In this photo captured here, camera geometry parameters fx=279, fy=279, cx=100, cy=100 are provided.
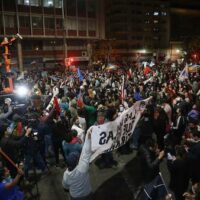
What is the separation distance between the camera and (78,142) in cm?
638

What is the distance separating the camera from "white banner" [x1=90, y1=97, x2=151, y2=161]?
485 cm

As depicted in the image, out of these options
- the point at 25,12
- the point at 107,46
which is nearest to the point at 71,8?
the point at 25,12

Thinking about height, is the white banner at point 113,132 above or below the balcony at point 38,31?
below

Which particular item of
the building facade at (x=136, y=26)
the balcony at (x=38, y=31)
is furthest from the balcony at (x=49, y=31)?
the building facade at (x=136, y=26)

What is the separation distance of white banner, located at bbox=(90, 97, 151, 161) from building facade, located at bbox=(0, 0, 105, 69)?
39.8 meters

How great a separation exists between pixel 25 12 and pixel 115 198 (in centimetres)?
4417

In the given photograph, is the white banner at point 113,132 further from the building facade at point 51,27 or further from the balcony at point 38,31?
the balcony at point 38,31

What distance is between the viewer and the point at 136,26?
79562 millimetres

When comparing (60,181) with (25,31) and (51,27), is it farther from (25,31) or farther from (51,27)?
(51,27)

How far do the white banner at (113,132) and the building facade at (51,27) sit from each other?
39.8 metres

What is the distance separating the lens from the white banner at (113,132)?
4.85 meters

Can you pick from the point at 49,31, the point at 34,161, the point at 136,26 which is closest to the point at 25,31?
the point at 49,31

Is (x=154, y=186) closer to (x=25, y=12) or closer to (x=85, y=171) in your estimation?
(x=85, y=171)

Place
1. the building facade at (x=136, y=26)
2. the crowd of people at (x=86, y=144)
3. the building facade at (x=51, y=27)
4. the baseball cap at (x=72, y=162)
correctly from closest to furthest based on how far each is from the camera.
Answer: the baseball cap at (x=72, y=162), the crowd of people at (x=86, y=144), the building facade at (x=51, y=27), the building facade at (x=136, y=26)
